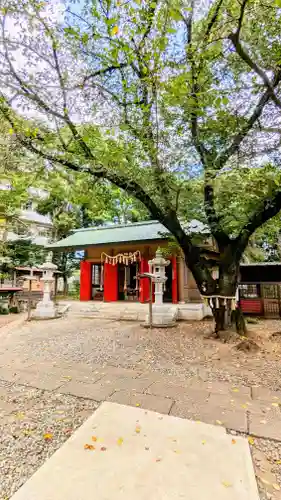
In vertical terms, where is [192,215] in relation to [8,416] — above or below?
above

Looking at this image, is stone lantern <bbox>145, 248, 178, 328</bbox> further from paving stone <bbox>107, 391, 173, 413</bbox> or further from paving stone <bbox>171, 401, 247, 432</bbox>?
paving stone <bbox>171, 401, 247, 432</bbox>

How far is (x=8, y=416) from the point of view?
2799mm

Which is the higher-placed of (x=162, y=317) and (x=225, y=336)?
(x=162, y=317)

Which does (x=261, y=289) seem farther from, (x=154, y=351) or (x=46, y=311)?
(x=46, y=311)

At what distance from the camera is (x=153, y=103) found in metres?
5.06

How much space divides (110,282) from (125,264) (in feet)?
3.93

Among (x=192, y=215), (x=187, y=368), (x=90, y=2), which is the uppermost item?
(x=90, y=2)

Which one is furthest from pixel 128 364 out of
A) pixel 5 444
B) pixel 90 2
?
pixel 90 2

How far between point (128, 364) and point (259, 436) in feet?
8.37

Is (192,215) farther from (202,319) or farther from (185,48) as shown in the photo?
(202,319)

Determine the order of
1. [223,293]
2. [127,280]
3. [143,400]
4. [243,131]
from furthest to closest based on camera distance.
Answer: [127,280]
[223,293]
[243,131]
[143,400]

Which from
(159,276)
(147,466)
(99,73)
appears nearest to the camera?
(147,466)

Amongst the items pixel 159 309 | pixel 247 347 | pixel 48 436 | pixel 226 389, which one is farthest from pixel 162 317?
pixel 48 436

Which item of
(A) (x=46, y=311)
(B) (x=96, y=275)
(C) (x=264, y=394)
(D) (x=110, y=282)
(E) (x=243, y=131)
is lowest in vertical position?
(C) (x=264, y=394)
